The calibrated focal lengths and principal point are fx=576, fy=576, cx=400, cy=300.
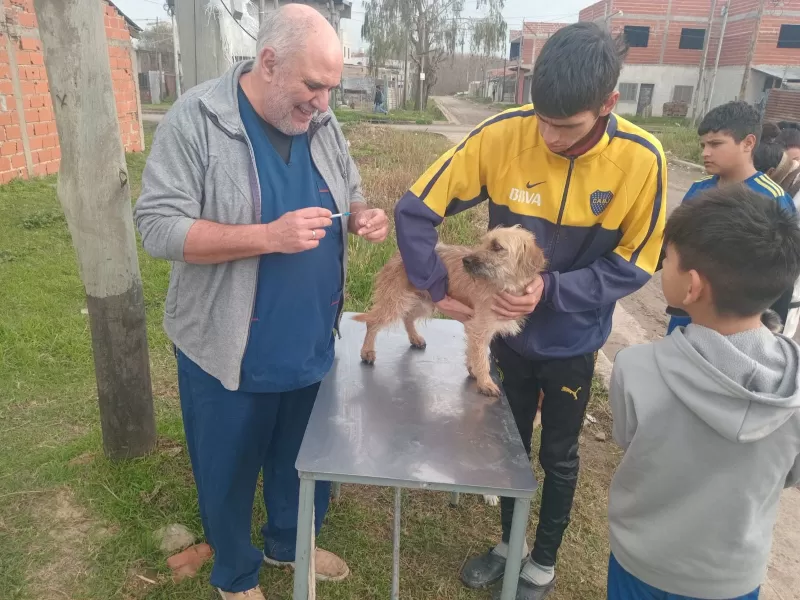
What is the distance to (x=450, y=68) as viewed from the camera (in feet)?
250

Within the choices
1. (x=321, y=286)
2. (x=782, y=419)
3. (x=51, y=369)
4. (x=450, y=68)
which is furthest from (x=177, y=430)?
(x=450, y=68)

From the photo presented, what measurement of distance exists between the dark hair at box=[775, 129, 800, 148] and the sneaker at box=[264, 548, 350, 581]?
4850 mm

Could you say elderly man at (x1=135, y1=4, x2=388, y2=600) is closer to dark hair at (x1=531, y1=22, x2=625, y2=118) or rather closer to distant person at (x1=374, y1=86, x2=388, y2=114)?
dark hair at (x1=531, y1=22, x2=625, y2=118)

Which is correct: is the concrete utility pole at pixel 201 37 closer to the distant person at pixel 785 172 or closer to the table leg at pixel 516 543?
the table leg at pixel 516 543

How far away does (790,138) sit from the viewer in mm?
5008

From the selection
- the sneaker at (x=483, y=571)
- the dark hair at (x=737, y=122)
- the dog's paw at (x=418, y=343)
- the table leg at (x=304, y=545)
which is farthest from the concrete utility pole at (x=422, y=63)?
the table leg at (x=304, y=545)

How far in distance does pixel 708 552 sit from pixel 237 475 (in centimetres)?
183

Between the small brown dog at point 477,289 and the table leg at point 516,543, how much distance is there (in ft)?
2.51

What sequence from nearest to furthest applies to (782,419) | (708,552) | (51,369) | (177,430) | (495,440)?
(782,419), (708,552), (495,440), (177,430), (51,369)

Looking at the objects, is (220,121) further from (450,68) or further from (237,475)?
(450,68)

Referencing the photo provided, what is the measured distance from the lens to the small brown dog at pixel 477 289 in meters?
2.48

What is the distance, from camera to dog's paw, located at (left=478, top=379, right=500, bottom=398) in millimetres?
2830

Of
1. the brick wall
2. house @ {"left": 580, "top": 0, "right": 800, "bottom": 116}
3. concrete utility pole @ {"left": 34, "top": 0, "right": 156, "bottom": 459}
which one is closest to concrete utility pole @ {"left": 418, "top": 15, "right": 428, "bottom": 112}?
house @ {"left": 580, "top": 0, "right": 800, "bottom": 116}

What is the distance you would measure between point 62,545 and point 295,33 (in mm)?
2869
